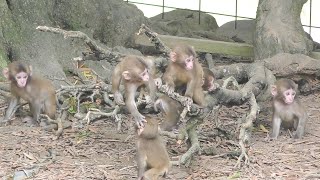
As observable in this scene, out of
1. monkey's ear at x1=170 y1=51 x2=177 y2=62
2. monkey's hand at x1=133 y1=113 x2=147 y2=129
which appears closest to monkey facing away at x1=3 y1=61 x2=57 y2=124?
monkey's ear at x1=170 y1=51 x2=177 y2=62

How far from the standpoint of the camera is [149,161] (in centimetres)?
662

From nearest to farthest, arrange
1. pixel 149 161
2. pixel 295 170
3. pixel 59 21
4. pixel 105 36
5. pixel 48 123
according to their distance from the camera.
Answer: pixel 149 161 → pixel 295 170 → pixel 48 123 → pixel 59 21 → pixel 105 36

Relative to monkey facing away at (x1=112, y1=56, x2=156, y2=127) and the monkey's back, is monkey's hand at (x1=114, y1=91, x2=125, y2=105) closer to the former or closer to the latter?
monkey facing away at (x1=112, y1=56, x2=156, y2=127)

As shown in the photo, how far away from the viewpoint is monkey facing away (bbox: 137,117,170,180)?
6602mm

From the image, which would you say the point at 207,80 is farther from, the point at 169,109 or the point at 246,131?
the point at 246,131

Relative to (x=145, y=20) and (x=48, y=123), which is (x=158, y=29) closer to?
(x=145, y=20)

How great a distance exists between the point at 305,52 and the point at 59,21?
13.0 feet

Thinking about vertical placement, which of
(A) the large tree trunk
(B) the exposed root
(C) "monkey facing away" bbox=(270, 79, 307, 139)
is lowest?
(B) the exposed root

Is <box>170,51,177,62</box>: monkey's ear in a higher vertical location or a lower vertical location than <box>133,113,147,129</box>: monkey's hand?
higher

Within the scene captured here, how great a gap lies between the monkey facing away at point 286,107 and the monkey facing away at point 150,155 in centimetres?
259

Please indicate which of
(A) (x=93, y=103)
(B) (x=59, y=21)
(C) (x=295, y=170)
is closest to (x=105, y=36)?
(B) (x=59, y=21)

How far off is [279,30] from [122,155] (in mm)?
4385

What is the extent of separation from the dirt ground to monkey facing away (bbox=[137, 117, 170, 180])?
28cm

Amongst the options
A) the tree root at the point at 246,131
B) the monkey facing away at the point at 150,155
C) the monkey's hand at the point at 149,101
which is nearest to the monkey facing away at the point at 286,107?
the tree root at the point at 246,131
